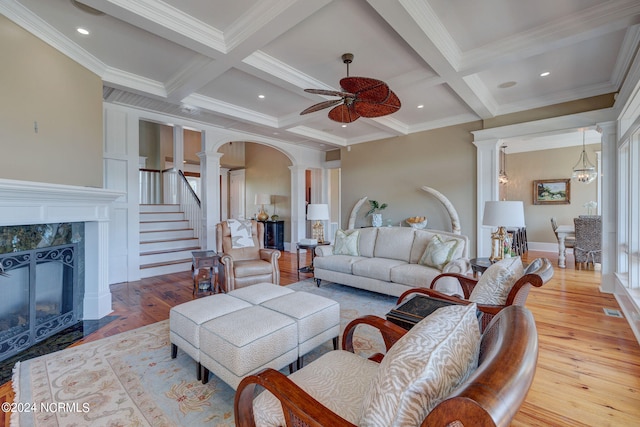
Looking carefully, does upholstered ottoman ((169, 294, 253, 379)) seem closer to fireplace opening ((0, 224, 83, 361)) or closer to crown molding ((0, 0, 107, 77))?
fireplace opening ((0, 224, 83, 361))

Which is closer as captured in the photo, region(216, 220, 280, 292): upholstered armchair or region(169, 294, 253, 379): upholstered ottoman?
region(169, 294, 253, 379): upholstered ottoman

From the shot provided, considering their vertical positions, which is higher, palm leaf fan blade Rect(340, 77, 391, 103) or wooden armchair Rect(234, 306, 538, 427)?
palm leaf fan blade Rect(340, 77, 391, 103)

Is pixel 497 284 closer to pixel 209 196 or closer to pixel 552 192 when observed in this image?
pixel 209 196

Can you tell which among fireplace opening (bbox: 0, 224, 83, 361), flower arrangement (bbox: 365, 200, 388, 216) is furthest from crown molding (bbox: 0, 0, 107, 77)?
flower arrangement (bbox: 365, 200, 388, 216)

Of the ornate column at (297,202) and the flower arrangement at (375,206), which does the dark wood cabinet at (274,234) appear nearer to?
the ornate column at (297,202)

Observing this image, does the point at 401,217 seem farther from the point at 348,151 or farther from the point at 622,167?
the point at 622,167

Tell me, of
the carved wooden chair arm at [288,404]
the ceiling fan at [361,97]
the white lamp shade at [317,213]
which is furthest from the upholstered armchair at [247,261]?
the carved wooden chair arm at [288,404]

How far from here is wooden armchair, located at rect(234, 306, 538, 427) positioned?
1.82 feet

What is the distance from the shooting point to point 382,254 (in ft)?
13.6

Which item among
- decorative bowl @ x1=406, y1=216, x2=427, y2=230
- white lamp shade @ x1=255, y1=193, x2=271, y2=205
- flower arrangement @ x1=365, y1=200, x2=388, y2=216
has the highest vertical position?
white lamp shade @ x1=255, y1=193, x2=271, y2=205

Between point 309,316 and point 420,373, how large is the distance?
142 cm

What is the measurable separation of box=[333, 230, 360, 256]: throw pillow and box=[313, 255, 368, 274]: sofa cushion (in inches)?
5.0

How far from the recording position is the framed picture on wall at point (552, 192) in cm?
730

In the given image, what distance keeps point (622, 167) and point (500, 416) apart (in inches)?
186
